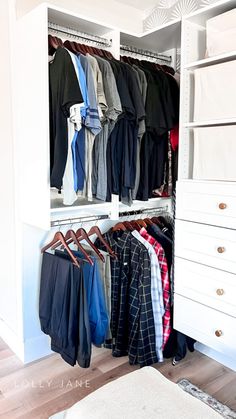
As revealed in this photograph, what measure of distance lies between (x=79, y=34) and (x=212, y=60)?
0.79 m

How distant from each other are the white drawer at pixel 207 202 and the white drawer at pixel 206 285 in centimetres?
26

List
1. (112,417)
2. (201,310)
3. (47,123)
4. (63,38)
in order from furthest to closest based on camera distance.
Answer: (63,38) → (201,310) → (47,123) → (112,417)

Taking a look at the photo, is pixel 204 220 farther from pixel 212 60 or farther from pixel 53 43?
pixel 53 43

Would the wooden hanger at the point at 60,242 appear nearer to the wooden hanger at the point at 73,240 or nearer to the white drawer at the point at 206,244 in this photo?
the wooden hanger at the point at 73,240

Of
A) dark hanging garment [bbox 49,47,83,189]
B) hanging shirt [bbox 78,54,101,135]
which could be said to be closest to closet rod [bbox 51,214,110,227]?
dark hanging garment [bbox 49,47,83,189]

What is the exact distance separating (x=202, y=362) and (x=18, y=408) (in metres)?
1.13

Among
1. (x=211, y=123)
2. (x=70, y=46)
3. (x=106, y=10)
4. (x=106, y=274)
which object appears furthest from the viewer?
(x=106, y=10)

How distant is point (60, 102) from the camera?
65.2 inches

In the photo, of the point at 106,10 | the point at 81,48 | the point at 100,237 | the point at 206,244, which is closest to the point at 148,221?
the point at 100,237

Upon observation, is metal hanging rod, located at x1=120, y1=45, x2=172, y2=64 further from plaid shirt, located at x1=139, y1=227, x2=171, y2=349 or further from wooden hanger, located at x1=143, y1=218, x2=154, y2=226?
plaid shirt, located at x1=139, y1=227, x2=171, y2=349

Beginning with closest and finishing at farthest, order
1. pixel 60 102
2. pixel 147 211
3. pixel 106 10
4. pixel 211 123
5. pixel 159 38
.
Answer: pixel 60 102 < pixel 211 123 < pixel 159 38 < pixel 106 10 < pixel 147 211

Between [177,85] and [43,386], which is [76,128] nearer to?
[177,85]

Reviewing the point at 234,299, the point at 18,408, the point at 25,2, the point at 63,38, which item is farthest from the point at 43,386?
the point at 25,2

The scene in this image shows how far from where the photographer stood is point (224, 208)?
1.69m
